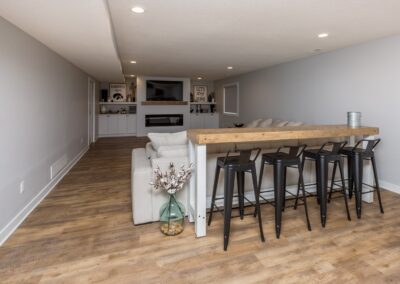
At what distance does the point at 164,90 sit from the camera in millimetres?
9242

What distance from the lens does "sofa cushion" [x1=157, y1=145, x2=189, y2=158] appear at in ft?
8.93

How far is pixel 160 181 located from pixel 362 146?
253cm

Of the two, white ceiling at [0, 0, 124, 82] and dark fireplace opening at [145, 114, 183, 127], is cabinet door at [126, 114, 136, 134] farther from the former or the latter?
white ceiling at [0, 0, 124, 82]

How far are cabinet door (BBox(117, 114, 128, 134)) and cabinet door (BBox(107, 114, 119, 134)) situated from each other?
0.10 meters

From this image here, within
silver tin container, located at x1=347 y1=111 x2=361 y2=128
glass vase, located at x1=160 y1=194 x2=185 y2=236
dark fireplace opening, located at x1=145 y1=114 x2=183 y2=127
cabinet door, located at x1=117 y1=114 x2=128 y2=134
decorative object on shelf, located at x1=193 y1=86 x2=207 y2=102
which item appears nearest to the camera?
glass vase, located at x1=160 y1=194 x2=185 y2=236

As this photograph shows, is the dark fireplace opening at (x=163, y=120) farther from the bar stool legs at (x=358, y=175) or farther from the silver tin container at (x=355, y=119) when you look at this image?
the bar stool legs at (x=358, y=175)

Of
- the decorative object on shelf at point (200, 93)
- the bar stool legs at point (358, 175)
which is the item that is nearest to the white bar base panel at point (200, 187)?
the bar stool legs at point (358, 175)

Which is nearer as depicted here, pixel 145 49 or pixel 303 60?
pixel 145 49

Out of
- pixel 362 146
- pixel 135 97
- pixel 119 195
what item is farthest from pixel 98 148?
pixel 362 146

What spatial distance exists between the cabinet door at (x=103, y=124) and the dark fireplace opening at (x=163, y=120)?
138 centimetres

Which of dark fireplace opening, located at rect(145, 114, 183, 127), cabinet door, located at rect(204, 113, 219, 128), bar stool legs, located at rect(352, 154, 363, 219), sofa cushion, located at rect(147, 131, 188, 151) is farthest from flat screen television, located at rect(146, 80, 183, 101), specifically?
bar stool legs, located at rect(352, 154, 363, 219)

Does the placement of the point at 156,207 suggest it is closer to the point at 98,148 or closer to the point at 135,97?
the point at 98,148

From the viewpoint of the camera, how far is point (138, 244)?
2246 millimetres

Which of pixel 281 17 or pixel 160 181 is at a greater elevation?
pixel 281 17
